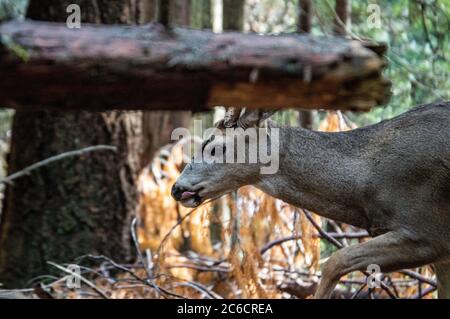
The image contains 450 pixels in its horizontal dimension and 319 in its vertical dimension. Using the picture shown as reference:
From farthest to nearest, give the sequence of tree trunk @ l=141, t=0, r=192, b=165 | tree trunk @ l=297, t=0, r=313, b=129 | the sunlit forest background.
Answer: tree trunk @ l=141, t=0, r=192, b=165, tree trunk @ l=297, t=0, r=313, b=129, the sunlit forest background

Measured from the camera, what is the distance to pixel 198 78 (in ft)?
7.84

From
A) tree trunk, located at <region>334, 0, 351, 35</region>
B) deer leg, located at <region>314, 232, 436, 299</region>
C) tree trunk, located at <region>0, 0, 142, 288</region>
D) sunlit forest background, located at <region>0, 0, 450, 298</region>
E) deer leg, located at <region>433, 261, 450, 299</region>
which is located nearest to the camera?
deer leg, located at <region>314, 232, 436, 299</region>

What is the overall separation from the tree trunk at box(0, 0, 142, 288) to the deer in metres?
2.39

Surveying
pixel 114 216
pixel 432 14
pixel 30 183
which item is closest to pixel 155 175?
pixel 114 216

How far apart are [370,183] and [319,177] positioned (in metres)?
0.38

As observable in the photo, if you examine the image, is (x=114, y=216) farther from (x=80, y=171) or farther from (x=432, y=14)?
(x=432, y=14)

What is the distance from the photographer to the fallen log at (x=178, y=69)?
231cm

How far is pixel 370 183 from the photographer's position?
18.2 feet

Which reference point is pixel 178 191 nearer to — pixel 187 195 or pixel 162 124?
pixel 187 195

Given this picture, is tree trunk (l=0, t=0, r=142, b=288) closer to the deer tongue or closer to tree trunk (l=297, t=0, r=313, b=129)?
tree trunk (l=297, t=0, r=313, b=129)

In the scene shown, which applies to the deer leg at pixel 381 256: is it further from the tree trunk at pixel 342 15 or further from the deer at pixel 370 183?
the tree trunk at pixel 342 15

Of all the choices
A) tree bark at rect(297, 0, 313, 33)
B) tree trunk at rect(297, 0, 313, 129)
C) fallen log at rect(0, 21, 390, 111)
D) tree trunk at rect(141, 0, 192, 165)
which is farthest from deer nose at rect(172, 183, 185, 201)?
tree trunk at rect(141, 0, 192, 165)

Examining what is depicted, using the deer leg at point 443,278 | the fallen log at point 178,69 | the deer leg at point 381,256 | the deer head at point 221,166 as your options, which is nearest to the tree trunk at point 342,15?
the deer head at point 221,166

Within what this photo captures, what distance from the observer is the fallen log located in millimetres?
2314
